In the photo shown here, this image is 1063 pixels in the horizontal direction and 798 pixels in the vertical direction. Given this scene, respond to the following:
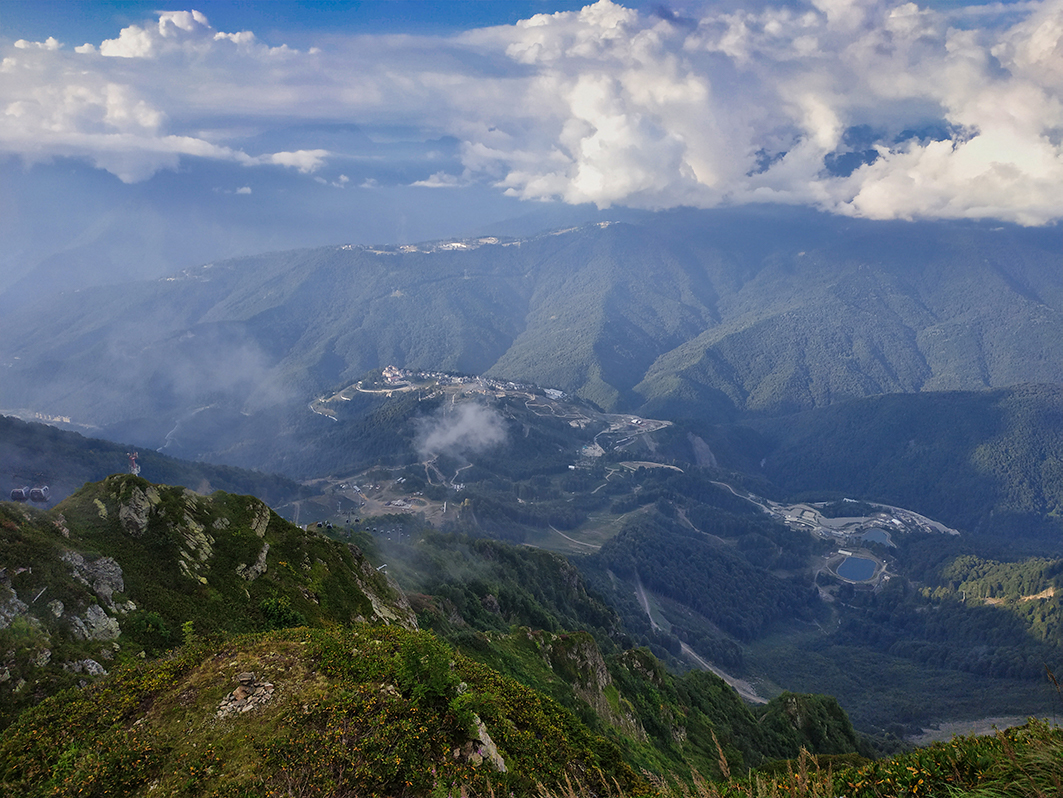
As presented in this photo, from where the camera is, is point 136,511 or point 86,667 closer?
point 86,667

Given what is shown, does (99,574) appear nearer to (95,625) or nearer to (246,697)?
(95,625)

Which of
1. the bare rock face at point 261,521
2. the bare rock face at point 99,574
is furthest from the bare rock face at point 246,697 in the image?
the bare rock face at point 261,521

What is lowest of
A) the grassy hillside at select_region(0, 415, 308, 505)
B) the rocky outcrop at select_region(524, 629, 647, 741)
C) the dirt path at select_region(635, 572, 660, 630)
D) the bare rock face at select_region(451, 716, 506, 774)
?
the dirt path at select_region(635, 572, 660, 630)

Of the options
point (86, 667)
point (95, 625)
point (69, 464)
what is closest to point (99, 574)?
point (95, 625)

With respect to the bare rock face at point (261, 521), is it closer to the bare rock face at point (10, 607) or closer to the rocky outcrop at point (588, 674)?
the bare rock face at point (10, 607)

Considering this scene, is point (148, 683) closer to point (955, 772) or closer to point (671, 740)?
point (955, 772)

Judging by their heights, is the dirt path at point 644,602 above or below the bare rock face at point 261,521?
below

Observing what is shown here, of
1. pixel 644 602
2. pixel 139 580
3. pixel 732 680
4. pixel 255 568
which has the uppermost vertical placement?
pixel 139 580

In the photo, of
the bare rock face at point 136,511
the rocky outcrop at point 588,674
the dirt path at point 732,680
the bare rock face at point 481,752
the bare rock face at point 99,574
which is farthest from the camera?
the dirt path at point 732,680

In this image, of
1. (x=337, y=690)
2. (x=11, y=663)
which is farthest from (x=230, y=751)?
(x=11, y=663)

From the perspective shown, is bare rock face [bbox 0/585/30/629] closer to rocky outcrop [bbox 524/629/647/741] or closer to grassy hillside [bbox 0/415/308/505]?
rocky outcrop [bbox 524/629/647/741]

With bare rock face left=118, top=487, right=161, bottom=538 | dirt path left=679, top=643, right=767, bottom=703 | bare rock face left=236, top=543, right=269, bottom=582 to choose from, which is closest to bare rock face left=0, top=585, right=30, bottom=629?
bare rock face left=118, top=487, right=161, bottom=538
